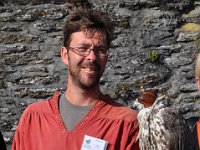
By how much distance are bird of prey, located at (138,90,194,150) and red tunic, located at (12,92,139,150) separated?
0.25m

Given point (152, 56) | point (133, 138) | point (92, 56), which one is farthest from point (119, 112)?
point (152, 56)

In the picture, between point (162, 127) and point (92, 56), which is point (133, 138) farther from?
point (92, 56)

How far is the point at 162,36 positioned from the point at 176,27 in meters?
0.15

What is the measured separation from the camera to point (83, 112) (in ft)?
9.52

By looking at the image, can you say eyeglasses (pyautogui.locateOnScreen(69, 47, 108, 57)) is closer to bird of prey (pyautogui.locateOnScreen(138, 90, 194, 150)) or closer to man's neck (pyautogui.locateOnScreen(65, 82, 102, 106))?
man's neck (pyautogui.locateOnScreen(65, 82, 102, 106))

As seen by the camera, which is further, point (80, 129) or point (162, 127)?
point (80, 129)

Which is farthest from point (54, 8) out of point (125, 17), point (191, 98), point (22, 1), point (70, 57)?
point (70, 57)

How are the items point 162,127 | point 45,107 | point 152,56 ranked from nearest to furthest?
point 162,127, point 45,107, point 152,56

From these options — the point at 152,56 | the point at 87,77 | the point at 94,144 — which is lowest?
the point at 152,56

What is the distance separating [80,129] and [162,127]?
0.50 m

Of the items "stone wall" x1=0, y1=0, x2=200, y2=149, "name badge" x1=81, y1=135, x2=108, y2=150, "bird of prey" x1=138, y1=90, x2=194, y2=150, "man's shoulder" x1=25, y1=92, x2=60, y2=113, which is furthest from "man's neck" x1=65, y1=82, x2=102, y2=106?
"stone wall" x1=0, y1=0, x2=200, y2=149

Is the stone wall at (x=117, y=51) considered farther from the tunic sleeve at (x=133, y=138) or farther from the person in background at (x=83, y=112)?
the tunic sleeve at (x=133, y=138)

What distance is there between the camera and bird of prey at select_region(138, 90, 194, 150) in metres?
2.51

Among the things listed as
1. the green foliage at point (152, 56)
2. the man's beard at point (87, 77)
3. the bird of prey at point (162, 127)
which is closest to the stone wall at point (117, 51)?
the green foliage at point (152, 56)
